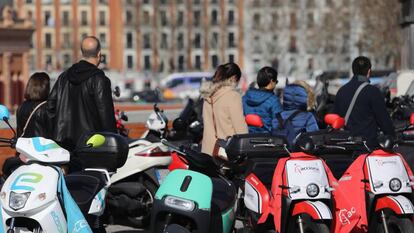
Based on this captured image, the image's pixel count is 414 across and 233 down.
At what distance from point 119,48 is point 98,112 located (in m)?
118

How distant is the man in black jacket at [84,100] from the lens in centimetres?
974

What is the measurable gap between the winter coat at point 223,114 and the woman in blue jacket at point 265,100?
1.02 feet

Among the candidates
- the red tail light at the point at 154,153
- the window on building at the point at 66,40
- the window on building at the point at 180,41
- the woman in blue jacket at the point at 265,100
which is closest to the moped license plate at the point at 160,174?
the red tail light at the point at 154,153

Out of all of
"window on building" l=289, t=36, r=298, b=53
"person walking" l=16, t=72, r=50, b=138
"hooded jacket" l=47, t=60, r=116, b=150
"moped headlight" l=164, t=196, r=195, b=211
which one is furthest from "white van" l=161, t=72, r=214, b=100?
"moped headlight" l=164, t=196, r=195, b=211

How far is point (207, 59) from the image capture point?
130 meters

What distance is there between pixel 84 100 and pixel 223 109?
1688 mm

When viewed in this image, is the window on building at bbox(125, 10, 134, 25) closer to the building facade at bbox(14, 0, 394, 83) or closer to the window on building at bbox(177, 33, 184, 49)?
the building facade at bbox(14, 0, 394, 83)

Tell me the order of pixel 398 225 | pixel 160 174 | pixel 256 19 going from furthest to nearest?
pixel 256 19 < pixel 160 174 < pixel 398 225

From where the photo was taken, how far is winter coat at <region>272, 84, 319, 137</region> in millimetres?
10445

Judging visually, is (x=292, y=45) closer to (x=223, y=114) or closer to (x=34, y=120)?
(x=223, y=114)

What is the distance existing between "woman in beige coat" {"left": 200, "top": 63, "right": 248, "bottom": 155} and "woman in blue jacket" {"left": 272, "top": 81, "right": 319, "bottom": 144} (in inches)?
15.5

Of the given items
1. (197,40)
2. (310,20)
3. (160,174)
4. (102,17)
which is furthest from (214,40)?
(160,174)

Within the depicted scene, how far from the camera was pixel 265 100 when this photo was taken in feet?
37.2

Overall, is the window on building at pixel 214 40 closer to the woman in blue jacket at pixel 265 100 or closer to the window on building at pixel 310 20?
the window on building at pixel 310 20
